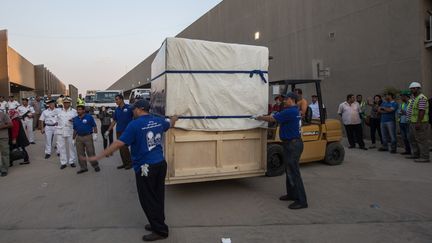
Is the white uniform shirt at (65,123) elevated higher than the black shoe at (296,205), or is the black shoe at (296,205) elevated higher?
the white uniform shirt at (65,123)

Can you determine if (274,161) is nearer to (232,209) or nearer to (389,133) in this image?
(232,209)

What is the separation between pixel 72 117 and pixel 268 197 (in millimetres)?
5481

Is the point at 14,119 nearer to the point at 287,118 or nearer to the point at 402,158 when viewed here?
the point at 287,118

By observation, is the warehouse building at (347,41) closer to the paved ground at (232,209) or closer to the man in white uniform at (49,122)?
the paved ground at (232,209)

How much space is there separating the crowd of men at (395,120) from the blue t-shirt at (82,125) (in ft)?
24.9

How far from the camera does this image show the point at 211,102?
6039 millimetres

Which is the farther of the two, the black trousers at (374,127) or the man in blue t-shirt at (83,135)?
the black trousers at (374,127)

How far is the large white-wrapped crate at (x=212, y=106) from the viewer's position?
5789 mm

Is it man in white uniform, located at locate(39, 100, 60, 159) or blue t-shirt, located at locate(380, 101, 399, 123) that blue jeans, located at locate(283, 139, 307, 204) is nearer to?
blue t-shirt, located at locate(380, 101, 399, 123)

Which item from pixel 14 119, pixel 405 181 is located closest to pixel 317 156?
pixel 405 181

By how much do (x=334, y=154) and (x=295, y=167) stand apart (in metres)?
3.75

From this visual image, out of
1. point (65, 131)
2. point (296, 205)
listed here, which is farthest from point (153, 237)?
point (65, 131)

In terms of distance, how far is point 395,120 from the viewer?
10.6 m

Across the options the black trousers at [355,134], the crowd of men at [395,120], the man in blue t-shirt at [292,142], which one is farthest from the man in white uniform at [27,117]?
the black trousers at [355,134]
